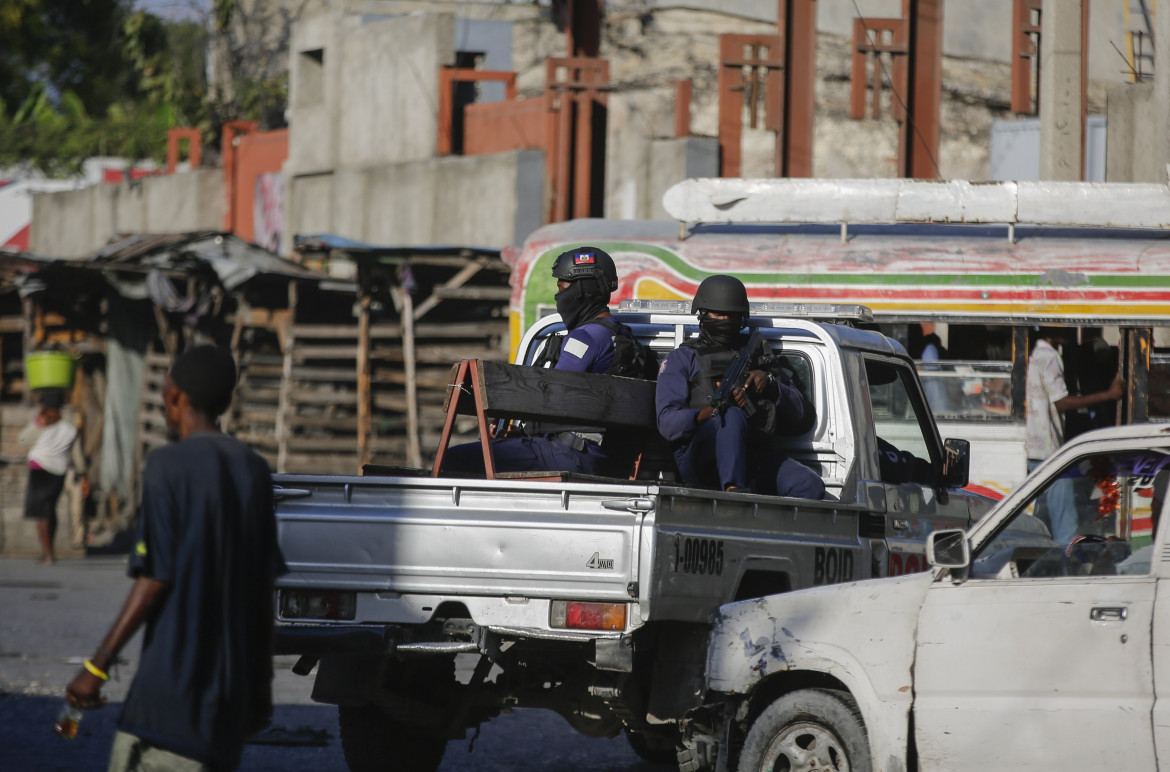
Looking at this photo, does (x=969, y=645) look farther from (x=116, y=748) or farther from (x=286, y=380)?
(x=286, y=380)

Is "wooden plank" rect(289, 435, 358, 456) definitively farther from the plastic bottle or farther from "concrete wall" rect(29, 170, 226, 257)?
the plastic bottle

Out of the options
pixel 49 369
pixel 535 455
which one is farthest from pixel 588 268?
pixel 49 369

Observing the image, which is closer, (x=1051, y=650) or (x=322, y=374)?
(x=1051, y=650)

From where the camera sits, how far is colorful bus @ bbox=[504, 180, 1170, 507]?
10.4 metres

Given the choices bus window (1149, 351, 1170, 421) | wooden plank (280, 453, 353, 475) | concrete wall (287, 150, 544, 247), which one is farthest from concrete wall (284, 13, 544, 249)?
bus window (1149, 351, 1170, 421)

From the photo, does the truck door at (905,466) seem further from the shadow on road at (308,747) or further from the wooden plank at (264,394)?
→ the wooden plank at (264,394)

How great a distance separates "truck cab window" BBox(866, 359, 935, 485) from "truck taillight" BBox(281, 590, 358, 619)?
276cm

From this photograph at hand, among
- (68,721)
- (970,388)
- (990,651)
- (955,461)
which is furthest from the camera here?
(970,388)

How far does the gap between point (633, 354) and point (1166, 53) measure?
7.93 m

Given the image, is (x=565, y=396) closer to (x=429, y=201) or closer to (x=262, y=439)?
(x=262, y=439)

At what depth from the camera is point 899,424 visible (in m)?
7.88

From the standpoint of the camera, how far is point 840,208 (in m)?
10.9

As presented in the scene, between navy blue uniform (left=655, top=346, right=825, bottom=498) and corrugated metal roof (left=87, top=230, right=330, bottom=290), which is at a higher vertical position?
corrugated metal roof (left=87, top=230, right=330, bottom=290)

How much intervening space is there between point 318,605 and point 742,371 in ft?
6.91
